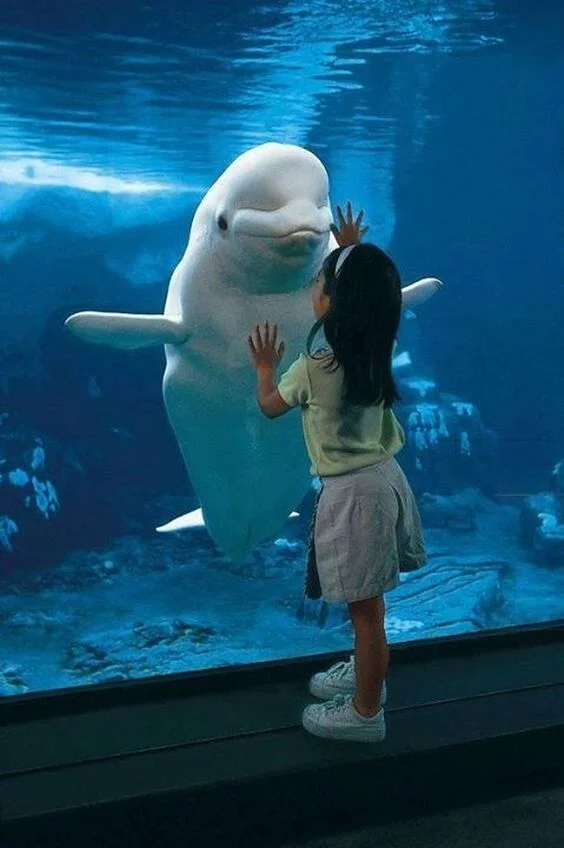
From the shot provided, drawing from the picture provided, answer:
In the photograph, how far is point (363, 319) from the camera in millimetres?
2742

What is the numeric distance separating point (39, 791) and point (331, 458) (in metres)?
1.43

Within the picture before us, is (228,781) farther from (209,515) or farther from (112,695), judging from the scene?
(209,515)

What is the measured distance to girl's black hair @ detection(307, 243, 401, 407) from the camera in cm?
274

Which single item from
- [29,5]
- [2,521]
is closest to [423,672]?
[2,521]

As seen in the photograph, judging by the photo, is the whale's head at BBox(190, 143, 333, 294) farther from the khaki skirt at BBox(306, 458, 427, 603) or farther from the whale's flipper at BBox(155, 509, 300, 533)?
the whale's flipper at BBox(155, 509, 300, 533)

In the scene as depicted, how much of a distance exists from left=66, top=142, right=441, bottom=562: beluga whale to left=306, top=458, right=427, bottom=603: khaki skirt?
38.4 inches

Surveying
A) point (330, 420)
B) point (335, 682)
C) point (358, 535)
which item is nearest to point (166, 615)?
point (335, 682)

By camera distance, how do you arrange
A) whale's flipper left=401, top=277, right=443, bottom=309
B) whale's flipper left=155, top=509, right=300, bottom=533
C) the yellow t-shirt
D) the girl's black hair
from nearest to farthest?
the girl's black hair → the yellow t-shirt → whale's flipper left=401, top=277, right=443, bottom=309 → whale's flipper left=155, top=509, right=300, bottom=533

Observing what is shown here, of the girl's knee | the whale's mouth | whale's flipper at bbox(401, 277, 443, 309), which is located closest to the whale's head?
the whale's mouth

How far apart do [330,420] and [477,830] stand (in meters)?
1.49

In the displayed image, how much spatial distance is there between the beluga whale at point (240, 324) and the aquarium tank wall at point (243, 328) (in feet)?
2.00

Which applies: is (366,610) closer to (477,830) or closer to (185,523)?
(477,830)

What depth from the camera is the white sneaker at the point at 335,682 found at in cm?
346

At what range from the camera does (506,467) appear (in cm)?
600
